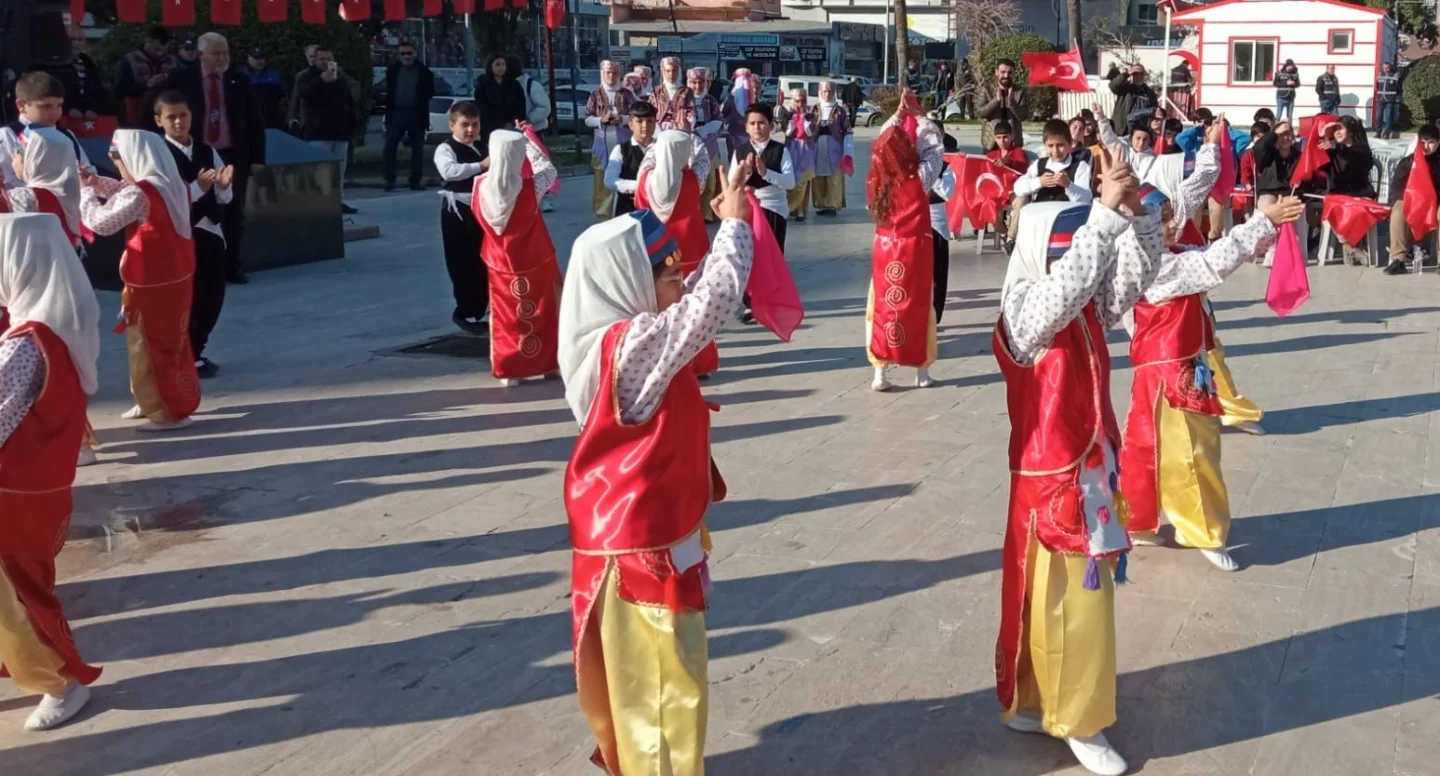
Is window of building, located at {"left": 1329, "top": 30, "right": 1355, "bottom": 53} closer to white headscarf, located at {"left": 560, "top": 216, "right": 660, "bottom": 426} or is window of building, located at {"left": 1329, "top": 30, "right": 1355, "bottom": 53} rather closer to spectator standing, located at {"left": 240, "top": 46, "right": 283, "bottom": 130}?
spectator standing, located at {"left": 240, "top": 46, "right": 283, "bottom": 130}

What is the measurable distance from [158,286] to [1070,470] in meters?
5.39

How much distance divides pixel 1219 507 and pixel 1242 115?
30742mm

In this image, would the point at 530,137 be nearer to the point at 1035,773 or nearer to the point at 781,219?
the point at 781,219

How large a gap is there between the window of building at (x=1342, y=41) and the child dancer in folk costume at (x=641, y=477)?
33582 mm

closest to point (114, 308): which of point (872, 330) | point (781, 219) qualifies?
point (781, 219)

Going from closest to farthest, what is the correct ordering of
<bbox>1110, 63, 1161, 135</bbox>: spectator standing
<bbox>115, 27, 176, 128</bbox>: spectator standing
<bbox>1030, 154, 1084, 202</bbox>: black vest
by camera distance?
<bbox>1030, 154, 1084, 202</bbox>: black vest → <bbox>115, 27, 176, 128</bbox>: spectator standing → <bbox>1110, 63, 1161, 135</bbox>: spectator standing

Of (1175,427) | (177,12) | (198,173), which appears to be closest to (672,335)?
(1175,427)

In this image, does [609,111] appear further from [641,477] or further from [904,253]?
[641,477]

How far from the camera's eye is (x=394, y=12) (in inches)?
657

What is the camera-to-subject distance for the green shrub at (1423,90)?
3225cm

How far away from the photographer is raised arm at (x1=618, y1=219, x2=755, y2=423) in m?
3.35

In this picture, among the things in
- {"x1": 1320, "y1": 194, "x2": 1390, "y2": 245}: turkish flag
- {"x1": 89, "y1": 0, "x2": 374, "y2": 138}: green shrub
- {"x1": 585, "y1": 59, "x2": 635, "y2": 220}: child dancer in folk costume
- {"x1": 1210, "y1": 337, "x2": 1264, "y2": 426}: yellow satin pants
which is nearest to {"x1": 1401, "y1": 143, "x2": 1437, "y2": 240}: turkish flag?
{"x1": 1320, "y1": 194, "x2": 1390, "y2": 245}: turkish flag

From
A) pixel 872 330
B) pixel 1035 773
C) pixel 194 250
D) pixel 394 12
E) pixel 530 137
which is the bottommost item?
pixel 1035 773

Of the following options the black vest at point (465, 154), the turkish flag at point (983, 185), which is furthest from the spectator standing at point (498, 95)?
the black vest at point (465, 154)
